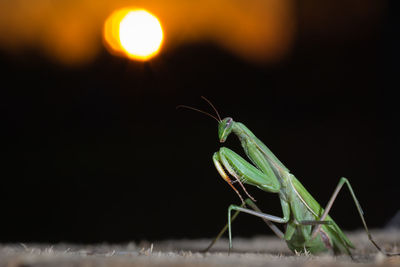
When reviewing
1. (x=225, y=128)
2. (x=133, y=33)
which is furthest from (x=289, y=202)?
(x=133, y=33)

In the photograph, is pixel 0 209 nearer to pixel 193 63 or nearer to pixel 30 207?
pixel 30 207

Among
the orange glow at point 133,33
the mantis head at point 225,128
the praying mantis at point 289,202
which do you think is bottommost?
the praying mantis at point 289,202

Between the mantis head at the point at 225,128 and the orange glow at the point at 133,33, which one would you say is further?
the orange glow at the point at 133,33

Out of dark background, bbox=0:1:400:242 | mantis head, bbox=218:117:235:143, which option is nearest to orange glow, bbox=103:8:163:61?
dark background, bbox=0:1:400:242

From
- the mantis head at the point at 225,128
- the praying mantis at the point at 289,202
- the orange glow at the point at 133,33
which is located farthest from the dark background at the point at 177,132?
the mantis head at the point at 225,128

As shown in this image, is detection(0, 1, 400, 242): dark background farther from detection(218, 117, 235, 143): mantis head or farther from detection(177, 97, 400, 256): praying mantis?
detection(218, 117, 235, 143): mantis head

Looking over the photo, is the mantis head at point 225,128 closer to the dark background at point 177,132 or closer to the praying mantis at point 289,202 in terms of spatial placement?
the praying mantis at point 289,202
